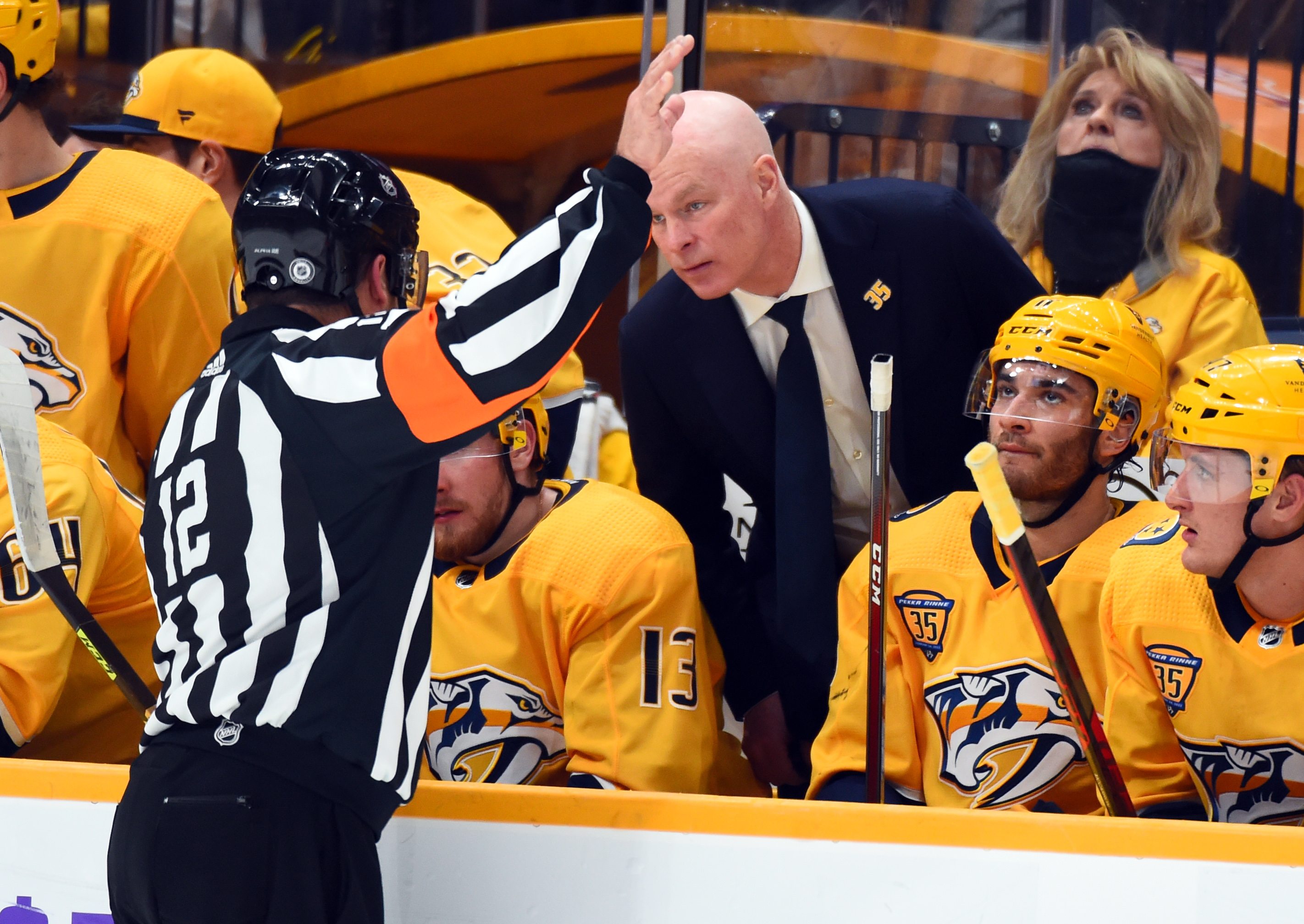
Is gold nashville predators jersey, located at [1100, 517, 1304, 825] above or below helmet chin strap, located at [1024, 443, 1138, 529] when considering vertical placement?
below

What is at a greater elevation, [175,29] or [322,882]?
[175,29]

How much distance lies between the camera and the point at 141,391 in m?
2.47

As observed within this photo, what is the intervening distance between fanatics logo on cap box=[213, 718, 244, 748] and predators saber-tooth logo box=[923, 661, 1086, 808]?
38.8 inches

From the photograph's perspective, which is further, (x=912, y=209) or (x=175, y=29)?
(x=175, y=29)

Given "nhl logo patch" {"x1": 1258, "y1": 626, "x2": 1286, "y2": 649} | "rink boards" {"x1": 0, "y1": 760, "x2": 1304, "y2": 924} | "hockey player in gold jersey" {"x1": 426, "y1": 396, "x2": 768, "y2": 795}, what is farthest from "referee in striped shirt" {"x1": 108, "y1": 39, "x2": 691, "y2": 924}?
"nhl logo patch" {"x1": 1258, "y1": 626, "x2": 1286, "y2": 649}

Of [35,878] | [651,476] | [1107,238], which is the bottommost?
[35,878]

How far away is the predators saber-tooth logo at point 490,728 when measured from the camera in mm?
2092

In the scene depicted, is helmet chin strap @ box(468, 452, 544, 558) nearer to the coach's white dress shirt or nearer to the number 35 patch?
the coach's white dress shirt

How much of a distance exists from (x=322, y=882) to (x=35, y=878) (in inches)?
21.2

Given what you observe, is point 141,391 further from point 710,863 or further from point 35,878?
point 710,863

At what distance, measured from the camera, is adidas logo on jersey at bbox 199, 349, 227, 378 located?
142cm

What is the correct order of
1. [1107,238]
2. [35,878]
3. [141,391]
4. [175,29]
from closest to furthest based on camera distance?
[35,878] < [141,391] < [1107,238] < [175,29]

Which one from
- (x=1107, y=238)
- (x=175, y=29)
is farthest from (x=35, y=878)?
(x=175, y=29)

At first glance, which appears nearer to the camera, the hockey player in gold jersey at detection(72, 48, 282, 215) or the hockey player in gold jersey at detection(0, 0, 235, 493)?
the hockey player in gold jersey at detection(0, 0, 235, 493)
